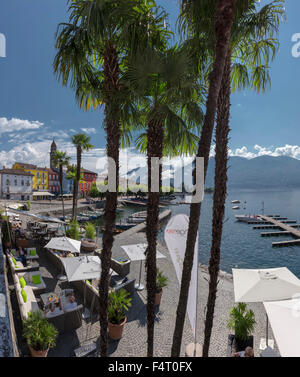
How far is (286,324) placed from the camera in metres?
5.54

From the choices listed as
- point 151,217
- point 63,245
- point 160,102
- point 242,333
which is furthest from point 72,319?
point 160,102

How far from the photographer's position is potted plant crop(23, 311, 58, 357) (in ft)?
20.7

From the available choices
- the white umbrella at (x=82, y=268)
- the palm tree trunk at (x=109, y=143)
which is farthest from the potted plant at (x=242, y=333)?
the white umbrella at (x=82, y=268)

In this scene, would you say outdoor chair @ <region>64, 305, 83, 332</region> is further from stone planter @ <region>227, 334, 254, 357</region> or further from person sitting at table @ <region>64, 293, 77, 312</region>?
stone planter @ <region>227, 334, 254, 357</region>

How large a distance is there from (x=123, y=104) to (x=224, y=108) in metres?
2.45

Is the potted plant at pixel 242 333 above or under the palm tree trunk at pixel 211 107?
under

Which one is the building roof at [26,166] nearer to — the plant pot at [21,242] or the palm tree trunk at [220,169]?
the plant pot at [21,242]

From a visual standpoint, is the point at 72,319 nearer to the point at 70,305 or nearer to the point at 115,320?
the point at 70,305

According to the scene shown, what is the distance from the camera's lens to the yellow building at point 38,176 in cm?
8550

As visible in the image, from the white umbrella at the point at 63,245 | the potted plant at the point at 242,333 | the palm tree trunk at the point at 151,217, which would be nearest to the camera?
the palm tree trunk at the point at 151,217

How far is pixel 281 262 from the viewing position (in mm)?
27500

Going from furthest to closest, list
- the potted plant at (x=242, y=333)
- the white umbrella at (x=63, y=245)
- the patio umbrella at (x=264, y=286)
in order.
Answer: the white umbrella at (x=63, y=245), the potted plant at (x=242, y=333), the patio umbrella at (x=264, y=286)

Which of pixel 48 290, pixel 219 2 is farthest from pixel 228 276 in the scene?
pixel 219 2
